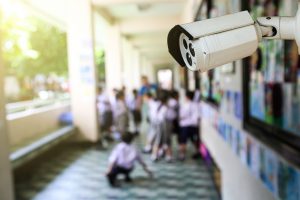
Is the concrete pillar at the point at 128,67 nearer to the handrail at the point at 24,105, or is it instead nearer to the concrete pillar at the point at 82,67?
the handrail at the point at 24,105

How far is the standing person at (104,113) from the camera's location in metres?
9.33

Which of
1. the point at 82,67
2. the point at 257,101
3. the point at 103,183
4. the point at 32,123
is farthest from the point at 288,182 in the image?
the point at 82,67

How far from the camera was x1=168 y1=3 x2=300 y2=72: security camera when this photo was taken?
2.72 feet

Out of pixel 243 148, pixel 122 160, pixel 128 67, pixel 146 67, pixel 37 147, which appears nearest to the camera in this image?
pixel 243 148

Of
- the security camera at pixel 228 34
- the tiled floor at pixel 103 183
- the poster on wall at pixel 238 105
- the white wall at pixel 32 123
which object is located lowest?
the tiled floor at pixel 103 183

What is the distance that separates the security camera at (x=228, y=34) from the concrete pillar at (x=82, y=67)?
8266 millimetres

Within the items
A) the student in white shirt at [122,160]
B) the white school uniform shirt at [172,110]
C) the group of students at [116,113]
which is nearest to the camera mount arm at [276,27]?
the student in white shirt at [122,160]

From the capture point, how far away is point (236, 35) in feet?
2.74

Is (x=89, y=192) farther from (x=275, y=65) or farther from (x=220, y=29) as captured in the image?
(x=220, y=29)

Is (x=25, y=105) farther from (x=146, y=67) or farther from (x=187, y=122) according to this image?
(x=146, y=67)

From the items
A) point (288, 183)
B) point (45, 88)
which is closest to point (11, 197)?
point (288, 183)

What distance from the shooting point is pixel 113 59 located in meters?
13.1

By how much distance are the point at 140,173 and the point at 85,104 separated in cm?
335

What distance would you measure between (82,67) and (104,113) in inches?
48.1
